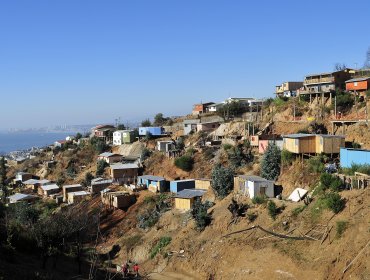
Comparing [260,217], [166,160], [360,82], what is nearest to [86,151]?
[166,160]

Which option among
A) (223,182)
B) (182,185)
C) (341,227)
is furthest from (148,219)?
(341,227)

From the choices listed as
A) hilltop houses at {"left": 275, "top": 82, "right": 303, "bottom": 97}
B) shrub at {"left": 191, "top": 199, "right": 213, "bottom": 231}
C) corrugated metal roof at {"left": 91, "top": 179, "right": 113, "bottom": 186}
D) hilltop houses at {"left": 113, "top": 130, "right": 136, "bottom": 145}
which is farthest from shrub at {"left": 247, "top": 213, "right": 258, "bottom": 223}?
hilltop houses at {"left": 113, "top": 130, "right": 136, "bottom": 145}

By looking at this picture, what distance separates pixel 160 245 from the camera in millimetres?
25234

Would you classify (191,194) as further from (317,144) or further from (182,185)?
(317,144)

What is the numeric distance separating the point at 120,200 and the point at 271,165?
14494mm

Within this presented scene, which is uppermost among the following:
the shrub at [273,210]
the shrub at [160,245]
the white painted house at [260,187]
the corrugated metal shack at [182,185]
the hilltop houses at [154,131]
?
the hilltop houses at [154,131]

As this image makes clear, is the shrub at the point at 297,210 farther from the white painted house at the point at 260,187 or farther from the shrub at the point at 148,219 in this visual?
the shrub at the point at 148,219

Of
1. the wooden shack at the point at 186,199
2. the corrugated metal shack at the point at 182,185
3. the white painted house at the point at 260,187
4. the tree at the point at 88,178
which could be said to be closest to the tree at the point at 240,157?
the corrugated metal shack at the point at 182,185

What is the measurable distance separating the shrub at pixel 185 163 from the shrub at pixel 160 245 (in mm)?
15097

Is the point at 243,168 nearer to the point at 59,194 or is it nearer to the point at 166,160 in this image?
the point at 166,160

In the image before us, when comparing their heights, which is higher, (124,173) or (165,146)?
(165,146)

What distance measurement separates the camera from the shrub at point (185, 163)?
4046cm

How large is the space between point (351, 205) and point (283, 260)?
4046mm

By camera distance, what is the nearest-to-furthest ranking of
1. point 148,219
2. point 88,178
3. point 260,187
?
1. point 260,187
2. point 148,219
3. point 88,178
